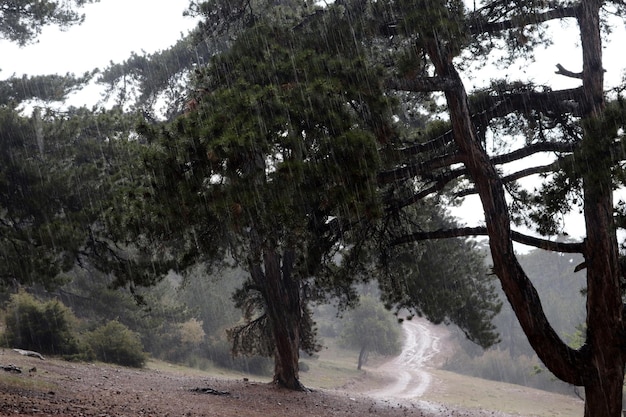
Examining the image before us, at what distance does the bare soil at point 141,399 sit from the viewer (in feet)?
32.1

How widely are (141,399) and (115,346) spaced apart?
571 inches

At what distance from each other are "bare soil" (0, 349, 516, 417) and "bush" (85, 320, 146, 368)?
19.3 feet

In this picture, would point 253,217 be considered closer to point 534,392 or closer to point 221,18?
point 221,18

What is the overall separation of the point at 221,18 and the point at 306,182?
4118mm

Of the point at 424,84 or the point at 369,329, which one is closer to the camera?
the point at 424,84

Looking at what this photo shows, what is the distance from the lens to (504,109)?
28.7 ft

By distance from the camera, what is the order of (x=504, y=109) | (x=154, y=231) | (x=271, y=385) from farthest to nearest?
(x=271, y=385) → (x=504, y=109) → (x=154, y=231)

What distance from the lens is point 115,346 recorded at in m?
26.1

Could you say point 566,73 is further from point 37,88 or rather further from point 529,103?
point 37,88

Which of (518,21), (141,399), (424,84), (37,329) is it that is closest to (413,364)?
(37,329)

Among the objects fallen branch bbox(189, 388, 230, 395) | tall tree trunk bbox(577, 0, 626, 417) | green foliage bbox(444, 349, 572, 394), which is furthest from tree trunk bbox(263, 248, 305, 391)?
green foliage bbox(444, 349, 572, 394)

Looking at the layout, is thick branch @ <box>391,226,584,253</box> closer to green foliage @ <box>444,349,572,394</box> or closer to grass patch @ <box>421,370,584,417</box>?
grass patch @ <box>421,370,584,417</box>

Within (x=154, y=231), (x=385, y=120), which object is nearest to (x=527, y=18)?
(x=385, y=120)

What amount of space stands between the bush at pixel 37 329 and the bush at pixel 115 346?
1.77m
